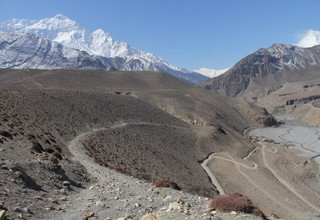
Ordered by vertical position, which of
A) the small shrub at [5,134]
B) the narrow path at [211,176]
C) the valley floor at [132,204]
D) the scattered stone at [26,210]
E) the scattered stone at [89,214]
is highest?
the small shrub at [5,134]

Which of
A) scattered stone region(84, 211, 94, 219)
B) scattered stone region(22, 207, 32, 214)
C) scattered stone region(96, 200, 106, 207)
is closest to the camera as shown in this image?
scattered stone region(22, 207, 32, 214)

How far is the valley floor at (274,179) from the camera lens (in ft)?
206

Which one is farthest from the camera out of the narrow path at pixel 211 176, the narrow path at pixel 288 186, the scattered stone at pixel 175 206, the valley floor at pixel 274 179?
the narrow path at pixel 211 176

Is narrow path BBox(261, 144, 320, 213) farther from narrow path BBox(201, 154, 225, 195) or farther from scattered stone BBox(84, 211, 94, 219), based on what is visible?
scattered stone BBox(84, 211, 94, 219)

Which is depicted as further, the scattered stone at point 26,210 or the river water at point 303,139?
the river water at point 303,139

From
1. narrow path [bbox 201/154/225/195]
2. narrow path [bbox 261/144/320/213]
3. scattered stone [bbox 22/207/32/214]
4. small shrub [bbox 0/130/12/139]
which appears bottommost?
narrow path [bbox 261/144/320/213]

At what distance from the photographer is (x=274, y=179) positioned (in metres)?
82.8

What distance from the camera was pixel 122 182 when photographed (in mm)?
32969

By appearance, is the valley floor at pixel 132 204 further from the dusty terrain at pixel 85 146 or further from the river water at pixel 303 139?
the river water at pixel 303 139

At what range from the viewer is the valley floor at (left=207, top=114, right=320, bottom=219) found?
62.8 metres

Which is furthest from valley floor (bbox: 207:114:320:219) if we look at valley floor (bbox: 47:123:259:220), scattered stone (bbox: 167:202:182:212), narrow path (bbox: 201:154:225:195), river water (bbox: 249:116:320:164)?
scattered stone (bbox: 167:202:182:212)

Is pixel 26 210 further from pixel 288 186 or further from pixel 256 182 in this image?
pixel 288 186

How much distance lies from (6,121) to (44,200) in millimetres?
29982

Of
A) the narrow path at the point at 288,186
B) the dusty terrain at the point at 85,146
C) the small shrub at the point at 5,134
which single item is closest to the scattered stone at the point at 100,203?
the dusty terrain at the point at 85,146
